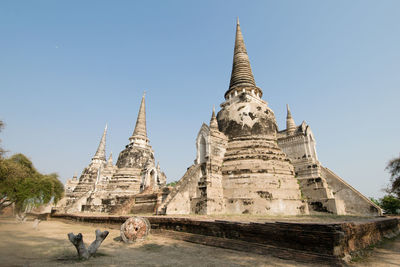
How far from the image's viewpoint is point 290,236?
17.3 ft

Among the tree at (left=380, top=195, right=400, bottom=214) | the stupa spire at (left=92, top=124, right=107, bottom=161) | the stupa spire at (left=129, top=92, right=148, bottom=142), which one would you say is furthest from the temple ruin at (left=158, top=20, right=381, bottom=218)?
the stupa spire at (left=92, top=124, right=107, bottom=161)

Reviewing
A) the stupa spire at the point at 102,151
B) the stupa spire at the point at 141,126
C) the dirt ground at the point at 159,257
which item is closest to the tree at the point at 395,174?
the dirt ground at the point at 159,257

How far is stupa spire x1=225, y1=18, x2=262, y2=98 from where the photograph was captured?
75.5 feet

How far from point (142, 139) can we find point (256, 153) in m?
18.2

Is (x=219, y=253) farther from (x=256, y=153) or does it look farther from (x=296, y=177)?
(x=296, y=177)

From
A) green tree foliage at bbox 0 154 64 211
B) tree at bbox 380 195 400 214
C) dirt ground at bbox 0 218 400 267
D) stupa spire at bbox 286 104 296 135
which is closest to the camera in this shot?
dirt ground at bbox 0 218 400 267

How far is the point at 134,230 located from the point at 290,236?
16.1 feet

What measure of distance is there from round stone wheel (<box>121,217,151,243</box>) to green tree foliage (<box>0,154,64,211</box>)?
11424mm

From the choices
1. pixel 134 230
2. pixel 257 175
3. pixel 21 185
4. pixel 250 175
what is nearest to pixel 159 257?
pixel 134 230

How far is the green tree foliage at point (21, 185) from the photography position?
560 inches

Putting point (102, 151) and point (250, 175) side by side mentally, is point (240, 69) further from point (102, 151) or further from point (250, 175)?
point (102, 151)

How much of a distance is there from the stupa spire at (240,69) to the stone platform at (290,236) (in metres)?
17.4

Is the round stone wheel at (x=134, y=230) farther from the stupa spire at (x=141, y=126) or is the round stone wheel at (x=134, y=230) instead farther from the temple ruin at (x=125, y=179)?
the stupa spire at (x=141, y=126)

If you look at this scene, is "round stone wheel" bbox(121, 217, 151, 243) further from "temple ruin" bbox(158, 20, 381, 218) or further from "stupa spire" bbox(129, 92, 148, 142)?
"stupa spire" bbox(129, 92, 148, 142)
